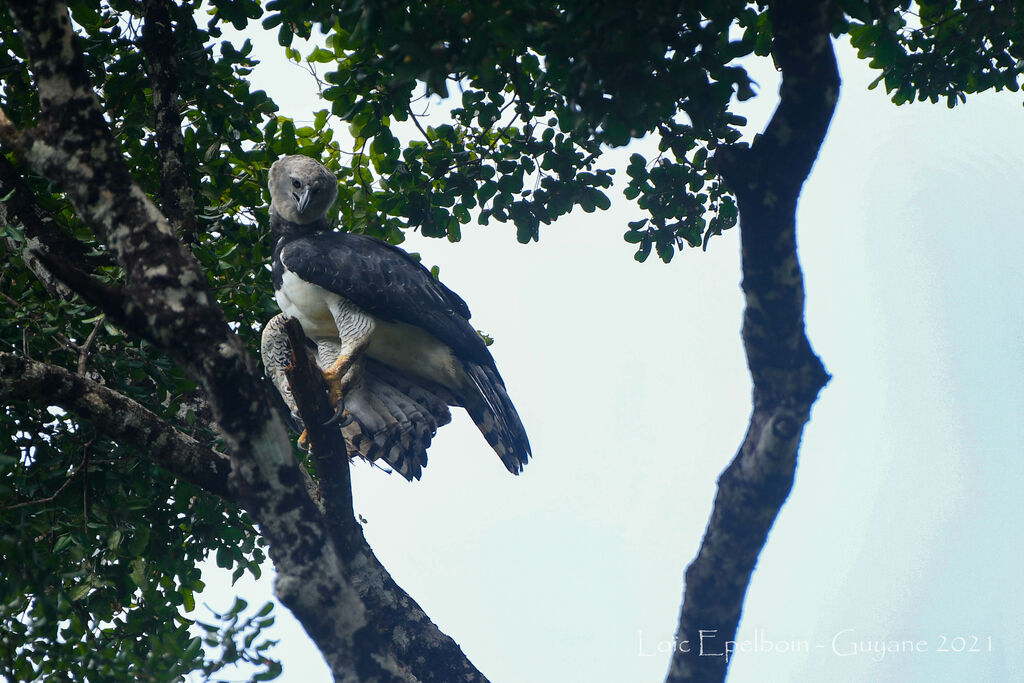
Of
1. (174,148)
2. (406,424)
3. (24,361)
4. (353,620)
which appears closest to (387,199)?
(174,148)

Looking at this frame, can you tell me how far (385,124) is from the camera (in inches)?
205

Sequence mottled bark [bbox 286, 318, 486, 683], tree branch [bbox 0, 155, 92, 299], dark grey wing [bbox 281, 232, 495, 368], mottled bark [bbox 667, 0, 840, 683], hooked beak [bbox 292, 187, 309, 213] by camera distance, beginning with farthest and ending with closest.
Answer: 1. tree branch [bbox 0, 155, 92, 299]
2. hooked beak [bbox 292, 187, 309, 213]
3. dark grey wing [bbox 281, 232, 495, 368]
4. mottled bark [bbox 286, 318, 486, 683]
5. mottled bark [bbox 667, 0, 840, 683]

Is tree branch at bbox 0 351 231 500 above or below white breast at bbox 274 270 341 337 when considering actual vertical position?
below

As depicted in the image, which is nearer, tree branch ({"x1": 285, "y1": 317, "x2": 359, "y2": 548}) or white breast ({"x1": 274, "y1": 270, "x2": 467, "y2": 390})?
tree branch ({"x1": 285, "y1": 317, "x2": 359, "y2": 548})

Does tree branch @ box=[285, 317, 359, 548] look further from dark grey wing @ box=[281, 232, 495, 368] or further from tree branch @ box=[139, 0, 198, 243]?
tree branch @ box=[139, 0, 198, 243]

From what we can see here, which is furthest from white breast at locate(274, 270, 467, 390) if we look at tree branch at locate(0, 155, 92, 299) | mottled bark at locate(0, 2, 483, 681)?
tree branch at locate(0, 155, 92, 299)

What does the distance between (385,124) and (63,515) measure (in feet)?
8.69

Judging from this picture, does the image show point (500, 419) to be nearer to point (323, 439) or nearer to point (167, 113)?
point (323, 439)

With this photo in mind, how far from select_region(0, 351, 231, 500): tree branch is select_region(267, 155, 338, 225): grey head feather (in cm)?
143

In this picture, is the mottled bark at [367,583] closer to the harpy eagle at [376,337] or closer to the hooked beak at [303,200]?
the harpy eagle at [376,337]

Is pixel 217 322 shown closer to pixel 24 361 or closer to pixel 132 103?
pixel 24 361

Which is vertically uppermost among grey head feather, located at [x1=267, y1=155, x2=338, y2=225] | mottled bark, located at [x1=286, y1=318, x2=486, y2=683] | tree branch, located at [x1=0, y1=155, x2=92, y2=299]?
grey head feather, located at [x1=267, y1=155, x2=338, y2=225]

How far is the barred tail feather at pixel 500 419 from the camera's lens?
16.2 feet

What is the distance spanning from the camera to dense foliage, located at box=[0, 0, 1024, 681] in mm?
3697
